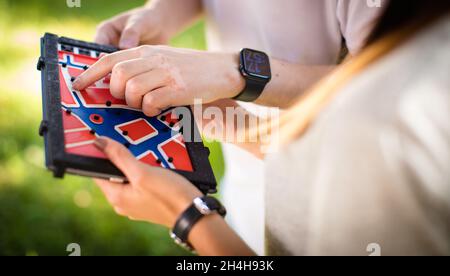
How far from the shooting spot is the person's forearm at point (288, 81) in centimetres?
115

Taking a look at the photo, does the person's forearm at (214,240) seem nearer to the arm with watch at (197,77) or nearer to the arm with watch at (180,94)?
the arm with watch at (180,94)

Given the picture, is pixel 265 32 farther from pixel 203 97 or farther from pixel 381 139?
pixel 381 139

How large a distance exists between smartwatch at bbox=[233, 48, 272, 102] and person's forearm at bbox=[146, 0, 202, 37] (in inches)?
13.5

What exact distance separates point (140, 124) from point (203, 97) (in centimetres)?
16

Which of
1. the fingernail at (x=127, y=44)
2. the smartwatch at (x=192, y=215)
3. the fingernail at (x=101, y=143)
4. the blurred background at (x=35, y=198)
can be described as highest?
the fingernail at (x=127, y=44)

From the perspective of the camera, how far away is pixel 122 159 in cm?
79

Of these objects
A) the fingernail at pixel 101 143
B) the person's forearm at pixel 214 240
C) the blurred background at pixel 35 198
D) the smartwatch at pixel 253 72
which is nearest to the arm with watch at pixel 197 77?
the smartwatch at pixel 253 72

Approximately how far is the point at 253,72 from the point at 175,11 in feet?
1.32

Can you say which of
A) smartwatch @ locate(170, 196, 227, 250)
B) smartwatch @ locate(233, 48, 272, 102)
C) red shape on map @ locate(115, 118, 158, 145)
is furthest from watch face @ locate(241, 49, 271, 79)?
smartwatch @ locate(170, 196, 227, 250)

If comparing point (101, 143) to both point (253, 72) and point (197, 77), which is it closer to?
point (197, 77)

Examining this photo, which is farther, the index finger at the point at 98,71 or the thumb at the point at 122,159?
the index finger at the point at 98,71

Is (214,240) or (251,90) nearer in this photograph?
(214,240)

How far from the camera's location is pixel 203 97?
3.39ft

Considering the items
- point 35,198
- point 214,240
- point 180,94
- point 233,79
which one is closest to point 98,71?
point 180,94
